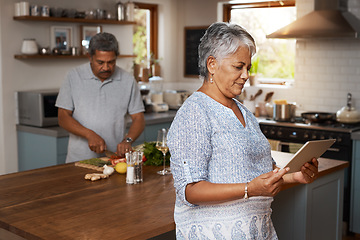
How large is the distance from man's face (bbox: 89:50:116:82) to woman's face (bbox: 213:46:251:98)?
166 cm

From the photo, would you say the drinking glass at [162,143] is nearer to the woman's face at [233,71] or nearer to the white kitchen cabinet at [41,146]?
the woman's face at [233,71]

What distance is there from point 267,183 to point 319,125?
3636mm

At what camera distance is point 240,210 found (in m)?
2.02

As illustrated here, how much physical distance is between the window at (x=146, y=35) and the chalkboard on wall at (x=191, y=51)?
421 millimetres

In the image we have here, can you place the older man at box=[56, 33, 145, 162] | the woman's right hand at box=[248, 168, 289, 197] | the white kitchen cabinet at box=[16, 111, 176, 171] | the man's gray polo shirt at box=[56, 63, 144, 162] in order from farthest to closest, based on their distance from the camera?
the white kitchen cabinet at box=[16, 111, 176, 171], the man's gray polo shirt at box=[56, 63, 144, 162], the older man at box=[56, 33, 145, 162], the woman's right hand at box=[248, 168, 289, 197]

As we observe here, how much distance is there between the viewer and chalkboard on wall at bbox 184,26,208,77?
6.73 m

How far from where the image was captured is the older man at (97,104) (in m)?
3.60

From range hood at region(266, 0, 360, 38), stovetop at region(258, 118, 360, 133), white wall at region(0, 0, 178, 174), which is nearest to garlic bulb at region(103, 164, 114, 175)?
white wall at region(0, 0, 178, 174)

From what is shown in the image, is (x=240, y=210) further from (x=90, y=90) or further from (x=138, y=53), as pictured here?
(x=138, y=53)

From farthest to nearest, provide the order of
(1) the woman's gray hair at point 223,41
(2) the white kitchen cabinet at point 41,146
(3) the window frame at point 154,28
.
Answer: (3) the window frame at point 154,28 < (2) the white kitchen cabinet at point 41,146 < (1) the woman's gray hair at point 223,41

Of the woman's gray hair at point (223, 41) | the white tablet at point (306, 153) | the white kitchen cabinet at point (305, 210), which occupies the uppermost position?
the woman's gray hair at point (223, 41)

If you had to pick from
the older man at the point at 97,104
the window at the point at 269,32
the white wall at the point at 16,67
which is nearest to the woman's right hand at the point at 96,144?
the older man at the point at 97,104

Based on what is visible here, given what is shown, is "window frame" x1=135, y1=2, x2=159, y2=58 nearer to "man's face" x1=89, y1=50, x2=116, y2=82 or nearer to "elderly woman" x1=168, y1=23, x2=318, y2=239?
"man's face" x1=89, y1=50, x2=116, y2=82

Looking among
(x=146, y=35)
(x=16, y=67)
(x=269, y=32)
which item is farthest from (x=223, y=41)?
(x=146, y=35)
